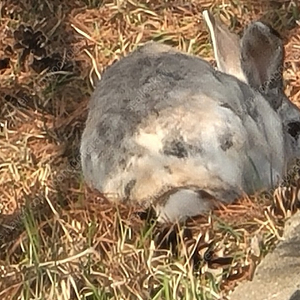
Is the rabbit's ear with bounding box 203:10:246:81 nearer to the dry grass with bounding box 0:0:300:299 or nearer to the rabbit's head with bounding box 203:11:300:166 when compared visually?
the rabbit's head with bounding box 203:11:300:166

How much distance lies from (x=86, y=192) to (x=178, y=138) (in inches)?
17.6

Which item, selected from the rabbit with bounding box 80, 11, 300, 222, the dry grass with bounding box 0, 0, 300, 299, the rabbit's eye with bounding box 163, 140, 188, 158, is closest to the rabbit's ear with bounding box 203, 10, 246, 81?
the rabbit with bounding box 80, 11, 300, 222

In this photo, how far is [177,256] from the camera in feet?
12.3

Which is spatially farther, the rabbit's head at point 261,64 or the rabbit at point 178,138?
the rabbit's head at point 261,64

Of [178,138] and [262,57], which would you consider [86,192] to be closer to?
[178,138]

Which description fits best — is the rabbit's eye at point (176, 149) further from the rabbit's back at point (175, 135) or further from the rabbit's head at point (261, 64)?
the rabbit's head at point (261, 64)

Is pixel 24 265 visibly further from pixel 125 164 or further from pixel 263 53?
pixel 263 53

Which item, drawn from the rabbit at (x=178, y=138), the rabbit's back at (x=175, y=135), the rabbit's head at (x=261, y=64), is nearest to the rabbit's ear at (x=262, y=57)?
the rabbit's head at (x=261, y=64)

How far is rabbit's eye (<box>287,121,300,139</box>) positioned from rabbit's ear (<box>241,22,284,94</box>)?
17cm

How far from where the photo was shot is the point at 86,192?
13.7 ft

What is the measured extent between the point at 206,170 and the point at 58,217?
0.57 m

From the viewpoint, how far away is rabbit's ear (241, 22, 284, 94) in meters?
4.57

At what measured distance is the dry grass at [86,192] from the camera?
3.61 m

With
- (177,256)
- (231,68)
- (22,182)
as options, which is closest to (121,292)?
(177,256)
